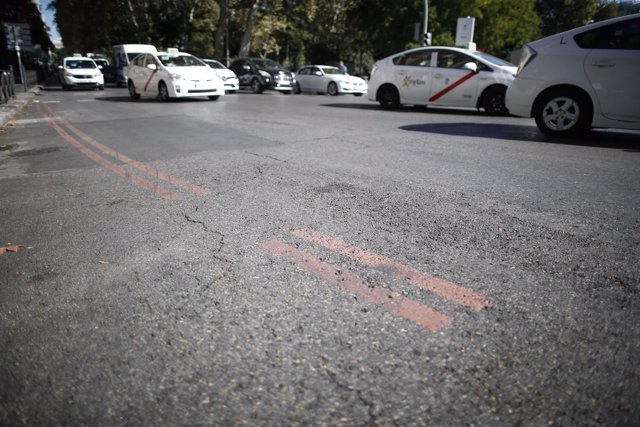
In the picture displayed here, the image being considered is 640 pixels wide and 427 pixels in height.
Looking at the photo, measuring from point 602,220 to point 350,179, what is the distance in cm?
228

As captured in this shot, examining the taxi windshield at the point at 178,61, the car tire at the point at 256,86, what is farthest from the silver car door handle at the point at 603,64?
the car tire at the point at 256,86

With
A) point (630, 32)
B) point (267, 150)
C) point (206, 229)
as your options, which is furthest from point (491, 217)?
point (630, 32)

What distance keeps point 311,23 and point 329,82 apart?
91.4 feet

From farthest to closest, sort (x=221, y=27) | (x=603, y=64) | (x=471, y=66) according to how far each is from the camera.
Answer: (x=221, y=27)
(x=471, y=66)
(x=603, y=64)

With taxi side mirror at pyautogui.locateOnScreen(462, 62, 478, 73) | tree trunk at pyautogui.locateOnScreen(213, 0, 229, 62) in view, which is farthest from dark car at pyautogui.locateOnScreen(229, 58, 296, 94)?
taxi side mirror at pyautogui.locateOnScreen(462, 62, 478, 73)

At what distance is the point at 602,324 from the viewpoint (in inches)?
83.9

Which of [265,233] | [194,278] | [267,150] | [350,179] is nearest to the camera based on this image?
[194,278]

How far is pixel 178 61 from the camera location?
16359mm

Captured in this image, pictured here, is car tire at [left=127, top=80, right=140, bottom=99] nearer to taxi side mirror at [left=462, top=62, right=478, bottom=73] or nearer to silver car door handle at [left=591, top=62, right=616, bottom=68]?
taxi side mirror at [left=462, top=62, right=478, bottom=73]

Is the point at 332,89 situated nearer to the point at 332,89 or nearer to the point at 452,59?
the point at 332,89

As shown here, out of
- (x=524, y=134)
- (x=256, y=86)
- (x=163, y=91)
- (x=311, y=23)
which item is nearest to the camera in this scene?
(x=524, y=134)

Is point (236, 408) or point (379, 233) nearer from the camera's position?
point (236, 408)

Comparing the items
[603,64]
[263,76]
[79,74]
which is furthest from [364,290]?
[79,74]

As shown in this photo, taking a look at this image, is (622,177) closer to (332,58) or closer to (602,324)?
(602,324)
